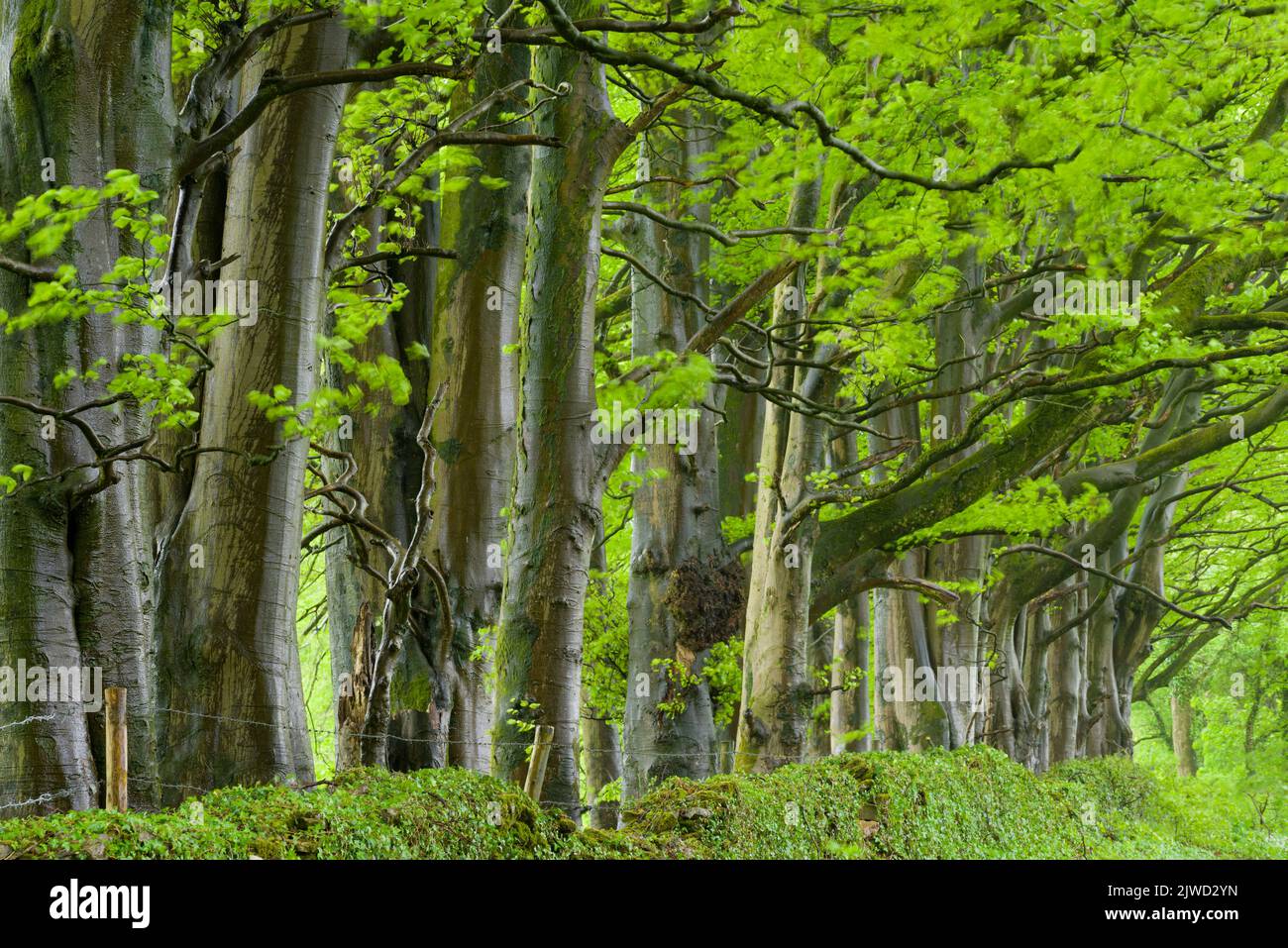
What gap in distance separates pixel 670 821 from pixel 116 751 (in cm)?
397

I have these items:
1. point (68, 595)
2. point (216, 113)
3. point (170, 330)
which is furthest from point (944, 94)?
point (68, 595)

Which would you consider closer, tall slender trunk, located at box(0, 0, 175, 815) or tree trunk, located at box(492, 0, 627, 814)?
tall slender trunk, located at box(0, 0, 175, 815)

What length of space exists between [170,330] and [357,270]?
12.4ft

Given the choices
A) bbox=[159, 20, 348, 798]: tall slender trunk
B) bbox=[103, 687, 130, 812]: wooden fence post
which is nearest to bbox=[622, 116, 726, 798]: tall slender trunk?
bbox=[159, 20, 348, 798]: tall slender trunk

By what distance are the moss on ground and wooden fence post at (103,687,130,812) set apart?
28 centimetres

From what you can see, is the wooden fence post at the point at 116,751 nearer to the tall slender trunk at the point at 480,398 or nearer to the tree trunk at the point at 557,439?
the tree trunk at the point at 557,439

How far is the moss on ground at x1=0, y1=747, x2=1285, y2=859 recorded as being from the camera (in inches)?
188
